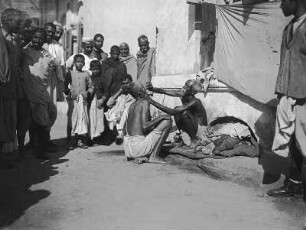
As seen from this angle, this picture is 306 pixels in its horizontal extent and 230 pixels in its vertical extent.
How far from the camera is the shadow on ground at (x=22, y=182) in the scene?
12.2 feet

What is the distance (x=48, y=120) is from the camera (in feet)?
19.5

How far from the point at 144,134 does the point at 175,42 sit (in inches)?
101

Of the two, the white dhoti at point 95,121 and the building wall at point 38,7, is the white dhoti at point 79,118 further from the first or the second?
the building wall at point 38,7

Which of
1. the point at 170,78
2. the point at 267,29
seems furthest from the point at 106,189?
the point at 170,78

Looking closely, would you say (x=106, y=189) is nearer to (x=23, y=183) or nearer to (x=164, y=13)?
(x=23, y=183)

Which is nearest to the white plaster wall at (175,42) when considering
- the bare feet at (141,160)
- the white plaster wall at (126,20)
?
the bare feet at (141,160)

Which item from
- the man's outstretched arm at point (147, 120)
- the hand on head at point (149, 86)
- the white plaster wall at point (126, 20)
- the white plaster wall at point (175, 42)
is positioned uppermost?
the white plaster wall at point (126, 20)

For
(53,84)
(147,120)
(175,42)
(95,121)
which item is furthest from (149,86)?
(53,84)

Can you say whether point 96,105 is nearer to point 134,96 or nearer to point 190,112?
point 134,96

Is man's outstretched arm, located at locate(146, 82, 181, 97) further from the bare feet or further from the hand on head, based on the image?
the bare feet

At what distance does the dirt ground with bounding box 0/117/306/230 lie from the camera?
137 inches

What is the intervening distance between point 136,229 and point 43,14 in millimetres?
17744

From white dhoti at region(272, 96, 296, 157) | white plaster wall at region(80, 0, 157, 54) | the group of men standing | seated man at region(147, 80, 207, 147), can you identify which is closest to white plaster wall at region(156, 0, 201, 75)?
the group of men standing

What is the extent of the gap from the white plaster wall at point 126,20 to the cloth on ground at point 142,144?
7292mm
